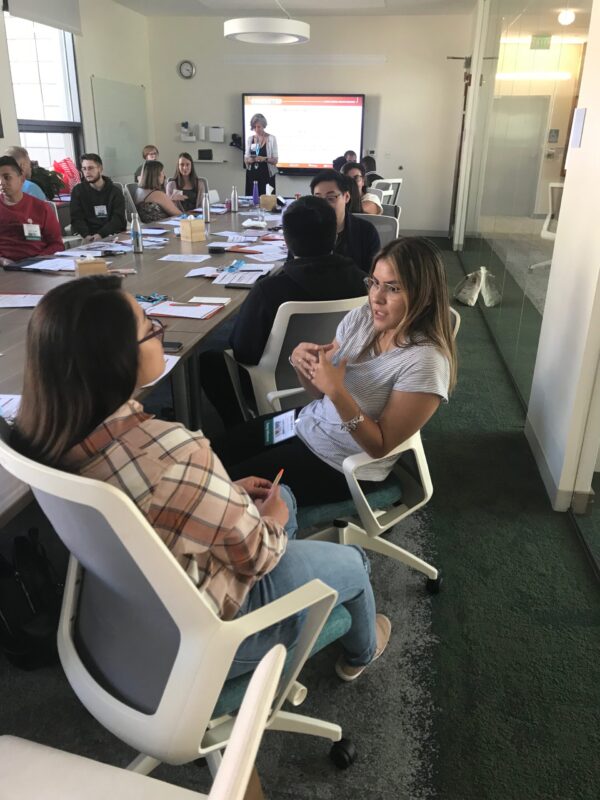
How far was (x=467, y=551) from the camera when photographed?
2213mm

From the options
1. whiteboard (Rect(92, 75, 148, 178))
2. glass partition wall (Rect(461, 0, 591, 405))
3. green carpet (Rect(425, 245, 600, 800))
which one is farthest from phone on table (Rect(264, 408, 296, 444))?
whiteboard (Rect(92, 75, 148, 178))

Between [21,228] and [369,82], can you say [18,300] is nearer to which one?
[21,228]

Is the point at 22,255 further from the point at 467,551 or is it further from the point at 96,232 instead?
the point at 467,551

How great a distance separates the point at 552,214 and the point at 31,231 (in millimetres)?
3117

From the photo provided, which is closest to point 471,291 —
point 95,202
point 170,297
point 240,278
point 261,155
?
point 240,278

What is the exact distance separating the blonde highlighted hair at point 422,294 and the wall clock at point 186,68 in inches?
353

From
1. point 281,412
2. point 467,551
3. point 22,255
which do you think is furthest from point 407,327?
point 22,255

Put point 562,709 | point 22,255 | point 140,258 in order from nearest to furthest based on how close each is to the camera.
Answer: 1. point 562,709
2. point 140,258
3. point 22,255

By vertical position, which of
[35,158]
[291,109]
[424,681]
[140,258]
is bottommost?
[424,681]

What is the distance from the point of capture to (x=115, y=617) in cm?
104

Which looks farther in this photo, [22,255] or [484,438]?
[22,255]

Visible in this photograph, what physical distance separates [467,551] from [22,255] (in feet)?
10.9

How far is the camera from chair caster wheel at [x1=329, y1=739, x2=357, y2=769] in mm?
1438

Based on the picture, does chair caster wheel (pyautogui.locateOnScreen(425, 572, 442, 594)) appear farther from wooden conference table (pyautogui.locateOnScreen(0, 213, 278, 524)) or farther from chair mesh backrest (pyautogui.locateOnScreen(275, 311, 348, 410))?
wooden conference table (pyautogui.locateOnScreen(0, 213, 278, 524))
